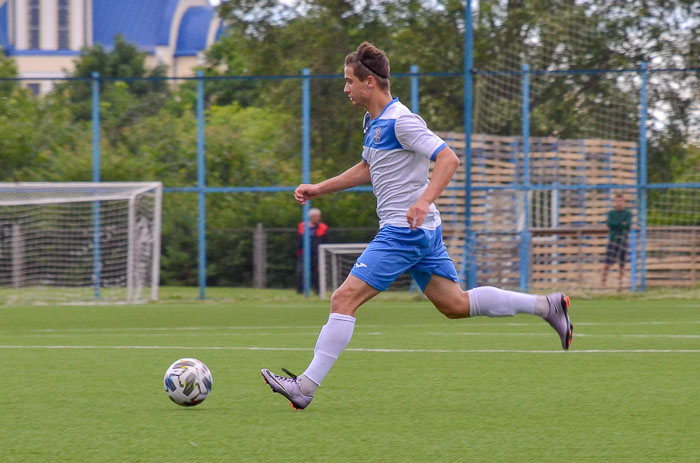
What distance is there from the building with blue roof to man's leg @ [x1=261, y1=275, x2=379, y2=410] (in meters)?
44.9

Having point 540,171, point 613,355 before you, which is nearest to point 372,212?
point 540,171

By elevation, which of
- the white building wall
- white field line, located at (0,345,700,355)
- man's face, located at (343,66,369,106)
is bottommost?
white field line, located at (0,345,700,355)

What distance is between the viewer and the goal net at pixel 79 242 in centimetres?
1639

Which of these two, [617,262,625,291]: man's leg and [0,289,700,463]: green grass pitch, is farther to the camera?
[617,262,625,291]: man's leg

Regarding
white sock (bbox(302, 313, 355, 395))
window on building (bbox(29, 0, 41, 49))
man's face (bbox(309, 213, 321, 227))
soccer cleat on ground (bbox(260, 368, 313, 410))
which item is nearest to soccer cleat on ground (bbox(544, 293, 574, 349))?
white sock (bbox(302, 313, 355, 395))

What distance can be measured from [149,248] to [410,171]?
Result: 440 inches

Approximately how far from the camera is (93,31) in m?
52.2

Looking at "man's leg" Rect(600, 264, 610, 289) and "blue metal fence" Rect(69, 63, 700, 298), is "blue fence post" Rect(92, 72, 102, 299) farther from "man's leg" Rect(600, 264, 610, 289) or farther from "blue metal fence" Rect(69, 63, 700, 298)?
"man's leg" Rect(600, 264, 610, 289)

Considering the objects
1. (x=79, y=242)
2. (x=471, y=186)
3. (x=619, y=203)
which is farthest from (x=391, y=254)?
(x=619, y=203)

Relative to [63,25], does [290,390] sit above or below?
below

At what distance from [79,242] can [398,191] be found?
1209 cm

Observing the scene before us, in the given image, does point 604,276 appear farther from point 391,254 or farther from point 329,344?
point 329,344

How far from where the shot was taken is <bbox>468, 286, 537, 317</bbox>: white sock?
6.20 m

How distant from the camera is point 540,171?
759 inches
